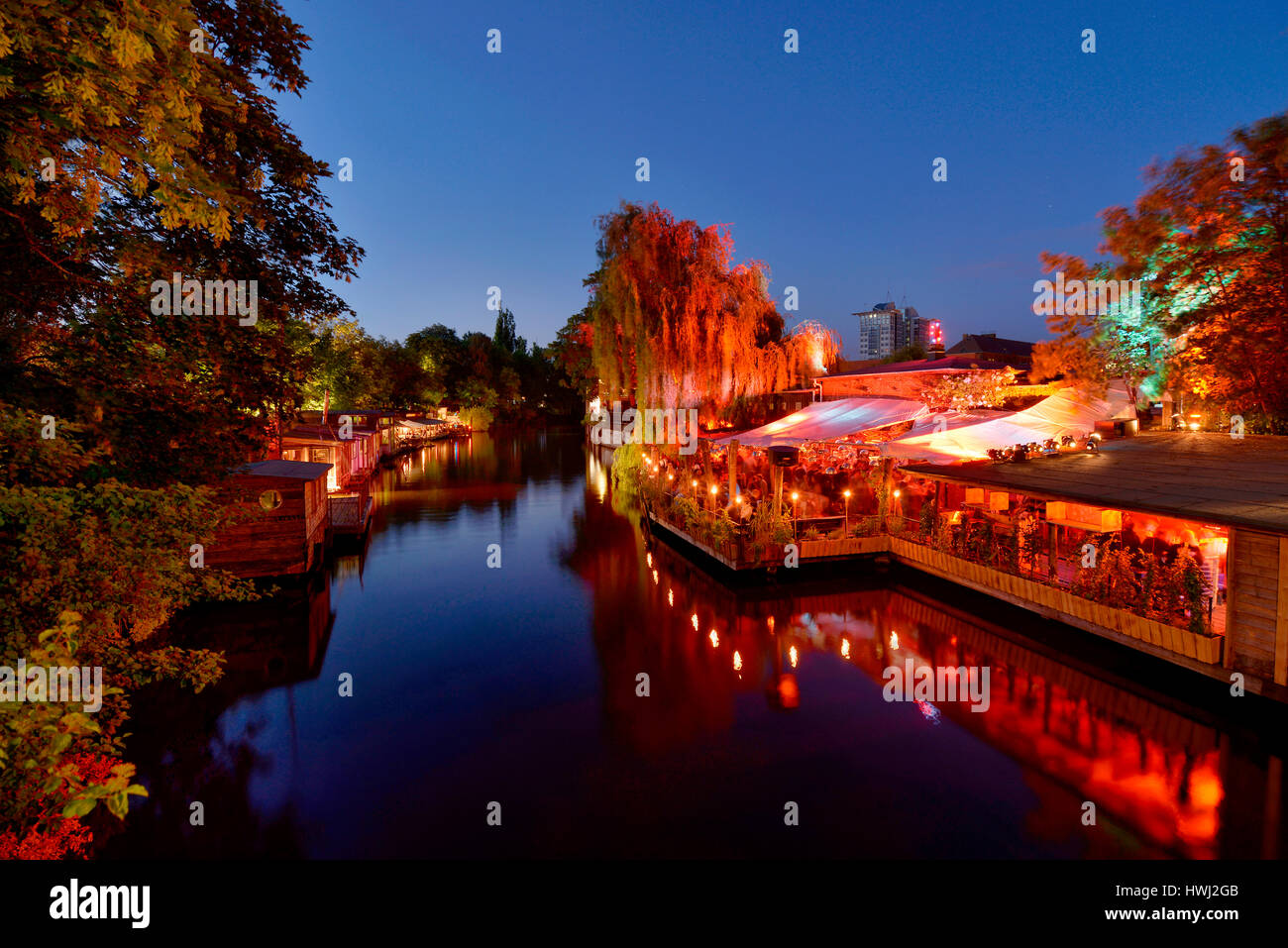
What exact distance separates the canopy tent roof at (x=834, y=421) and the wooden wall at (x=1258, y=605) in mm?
8384

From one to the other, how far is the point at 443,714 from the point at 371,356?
5568 centimetres

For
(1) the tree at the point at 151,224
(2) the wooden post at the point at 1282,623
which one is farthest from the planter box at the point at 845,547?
(1) the tree at the point at 151,224

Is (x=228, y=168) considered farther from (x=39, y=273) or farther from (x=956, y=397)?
(x=956, y=397)

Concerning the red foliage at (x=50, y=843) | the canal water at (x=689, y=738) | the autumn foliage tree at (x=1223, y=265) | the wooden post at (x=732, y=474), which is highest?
the autumn foliage tree at (x=1223, y=265)

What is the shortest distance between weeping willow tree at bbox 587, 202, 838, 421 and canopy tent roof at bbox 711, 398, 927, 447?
144 inches

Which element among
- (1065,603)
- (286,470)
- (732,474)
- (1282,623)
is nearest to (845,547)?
(732,474)

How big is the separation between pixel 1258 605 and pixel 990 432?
772 centimetres

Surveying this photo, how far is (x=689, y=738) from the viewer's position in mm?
8812

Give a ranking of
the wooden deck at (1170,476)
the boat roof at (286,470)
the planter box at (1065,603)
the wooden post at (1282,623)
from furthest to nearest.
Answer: the boat roof at (286,470)
the planter box at (1065,603)
the wooden deck at (1170,476)
the wooden post at (1282,623)

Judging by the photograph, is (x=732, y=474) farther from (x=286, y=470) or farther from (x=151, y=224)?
(x=151, y=224)

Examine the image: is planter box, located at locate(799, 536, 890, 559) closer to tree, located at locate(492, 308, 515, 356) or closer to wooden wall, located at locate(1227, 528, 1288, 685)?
wooden wall, located at locate(1227, 528, 1288, 685)

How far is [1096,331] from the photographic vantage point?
18.6 m

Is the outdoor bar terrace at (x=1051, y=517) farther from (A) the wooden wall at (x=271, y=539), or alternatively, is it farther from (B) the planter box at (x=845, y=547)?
(A) the wooden wall at (x=271, y=539)

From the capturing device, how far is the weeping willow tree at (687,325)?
23031 mm
